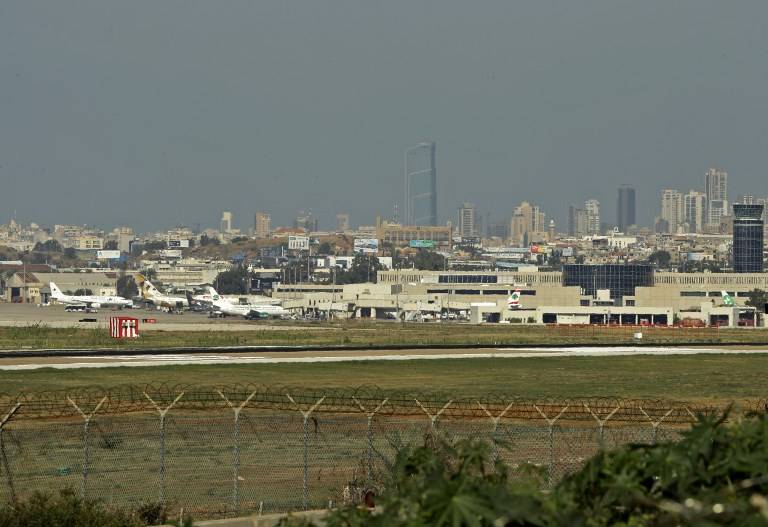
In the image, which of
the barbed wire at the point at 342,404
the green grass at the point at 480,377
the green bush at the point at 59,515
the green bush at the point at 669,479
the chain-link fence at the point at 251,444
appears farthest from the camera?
the green grass at the point at 480,377

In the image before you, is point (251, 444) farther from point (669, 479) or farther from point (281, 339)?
point (281, 339)

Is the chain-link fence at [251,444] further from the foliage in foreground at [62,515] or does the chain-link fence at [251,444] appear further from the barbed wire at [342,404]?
the foliage in foreground at [62,515]

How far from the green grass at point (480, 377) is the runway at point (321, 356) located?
9.92 feet

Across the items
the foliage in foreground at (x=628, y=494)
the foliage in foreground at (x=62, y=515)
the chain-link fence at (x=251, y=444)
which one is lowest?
the chain-link fence at (x=251, y=444)

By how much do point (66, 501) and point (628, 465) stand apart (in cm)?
1505

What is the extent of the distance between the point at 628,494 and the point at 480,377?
63.6 metres

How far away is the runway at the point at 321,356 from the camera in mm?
79938

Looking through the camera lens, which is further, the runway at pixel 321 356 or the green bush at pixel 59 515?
the runway at pixel 321 356

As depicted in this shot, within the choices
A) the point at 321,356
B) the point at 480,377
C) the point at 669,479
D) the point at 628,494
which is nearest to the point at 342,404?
the point at 480,377

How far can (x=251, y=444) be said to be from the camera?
42156 mm

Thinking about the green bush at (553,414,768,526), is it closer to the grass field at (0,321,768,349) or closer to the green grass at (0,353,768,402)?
the green grass at (0,353,768,402)

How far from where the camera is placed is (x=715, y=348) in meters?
111

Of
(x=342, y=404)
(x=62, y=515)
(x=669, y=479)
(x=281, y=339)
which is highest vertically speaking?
(x=669, y=479)

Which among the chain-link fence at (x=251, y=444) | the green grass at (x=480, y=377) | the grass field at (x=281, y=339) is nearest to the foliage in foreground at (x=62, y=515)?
the chain-link fence at (x=251, y=444)
